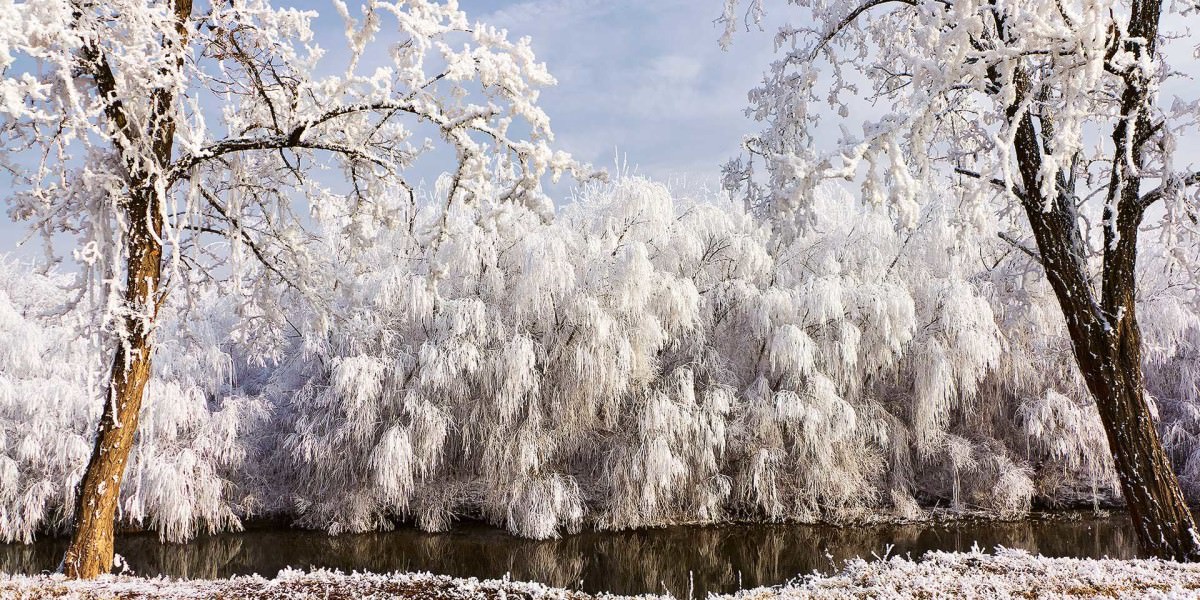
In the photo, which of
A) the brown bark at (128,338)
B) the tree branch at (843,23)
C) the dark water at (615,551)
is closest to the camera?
the brown bark at (128,338)

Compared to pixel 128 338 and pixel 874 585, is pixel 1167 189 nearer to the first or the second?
pixel 874 585

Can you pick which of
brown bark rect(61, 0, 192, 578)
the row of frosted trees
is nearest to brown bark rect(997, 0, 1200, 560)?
brown bark rect(61, 0, 192, 578)

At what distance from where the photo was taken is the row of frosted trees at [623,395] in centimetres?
1060

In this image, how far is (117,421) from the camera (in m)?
4.40

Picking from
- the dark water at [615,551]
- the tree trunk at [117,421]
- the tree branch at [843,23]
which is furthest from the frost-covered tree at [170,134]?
the dark water at [615,551]

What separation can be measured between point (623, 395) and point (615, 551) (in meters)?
2.32

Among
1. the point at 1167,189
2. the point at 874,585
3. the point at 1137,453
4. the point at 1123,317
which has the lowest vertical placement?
the point at 874,585

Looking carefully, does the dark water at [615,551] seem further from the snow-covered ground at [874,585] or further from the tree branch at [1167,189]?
the tree branch at [1167,189]

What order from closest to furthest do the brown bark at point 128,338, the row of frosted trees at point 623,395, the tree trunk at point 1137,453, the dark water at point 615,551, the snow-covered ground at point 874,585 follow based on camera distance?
the snow-covered ground at point 874,585 → the brown bark at point 128,338 → the tree trunk at point 1137,453 → the dark water at point 615,551 → the row of frosted trees at point 623,395

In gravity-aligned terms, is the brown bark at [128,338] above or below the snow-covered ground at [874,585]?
above

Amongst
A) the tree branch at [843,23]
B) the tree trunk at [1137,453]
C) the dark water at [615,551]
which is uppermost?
the tree branch at [843,23]

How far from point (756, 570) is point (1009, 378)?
6.01 meters

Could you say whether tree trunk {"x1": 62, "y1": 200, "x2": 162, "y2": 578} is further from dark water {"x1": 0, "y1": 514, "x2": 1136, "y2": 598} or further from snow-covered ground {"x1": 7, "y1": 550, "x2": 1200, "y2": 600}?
dark water {"x1": 0, "y1": 514, "x2": 1136, "y2": 598}

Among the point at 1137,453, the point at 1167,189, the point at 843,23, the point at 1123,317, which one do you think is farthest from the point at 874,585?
the point at 843,23
